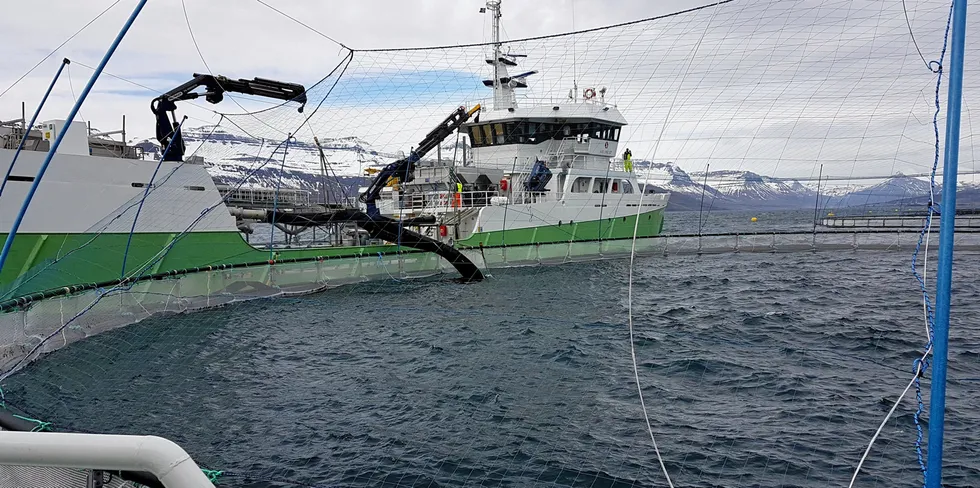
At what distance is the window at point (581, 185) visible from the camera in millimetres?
27486

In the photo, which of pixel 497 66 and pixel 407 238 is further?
pixel 497 66

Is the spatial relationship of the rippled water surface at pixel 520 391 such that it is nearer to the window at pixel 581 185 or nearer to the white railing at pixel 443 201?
the white railing at pixel 443 201

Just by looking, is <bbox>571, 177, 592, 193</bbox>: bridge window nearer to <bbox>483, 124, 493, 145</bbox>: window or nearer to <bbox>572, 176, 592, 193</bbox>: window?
<bbox>572, 176, 592, 193</bbox>: window

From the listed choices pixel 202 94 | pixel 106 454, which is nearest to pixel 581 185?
pixel 202 94

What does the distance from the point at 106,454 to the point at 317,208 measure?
16.5 m

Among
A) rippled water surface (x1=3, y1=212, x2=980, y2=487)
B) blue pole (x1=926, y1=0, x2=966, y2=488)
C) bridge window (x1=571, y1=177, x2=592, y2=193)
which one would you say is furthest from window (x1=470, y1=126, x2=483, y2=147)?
blue pole (x1=926, y1=0, x2=966, y2=488)

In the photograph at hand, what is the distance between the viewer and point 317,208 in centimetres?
1762

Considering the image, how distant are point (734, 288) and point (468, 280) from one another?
286 inches

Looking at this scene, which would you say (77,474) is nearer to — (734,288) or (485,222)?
(734,288)

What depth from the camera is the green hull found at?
10.9m

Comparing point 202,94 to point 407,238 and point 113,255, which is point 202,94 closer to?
point 113,255

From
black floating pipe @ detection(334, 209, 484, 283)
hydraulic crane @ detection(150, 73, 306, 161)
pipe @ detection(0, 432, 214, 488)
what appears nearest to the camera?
pipe @ detection(0, 432, 214, 488)

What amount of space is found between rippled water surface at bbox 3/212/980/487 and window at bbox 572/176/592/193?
13750mm

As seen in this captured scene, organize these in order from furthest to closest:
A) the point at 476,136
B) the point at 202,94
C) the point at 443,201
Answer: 1. the point at 476,136
2. the point at 443,201
3. the point at 202,94
